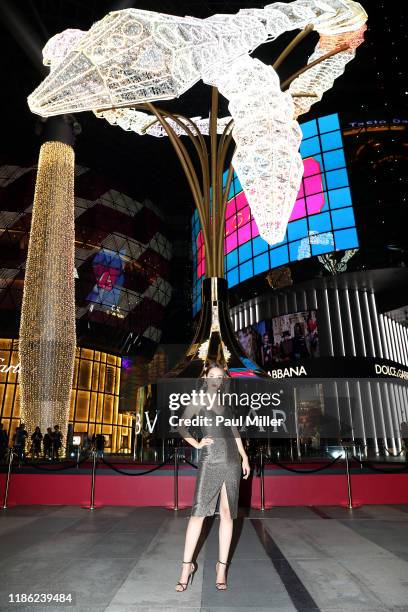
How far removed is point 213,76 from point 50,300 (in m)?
13.4

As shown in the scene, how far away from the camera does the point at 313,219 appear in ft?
85.0

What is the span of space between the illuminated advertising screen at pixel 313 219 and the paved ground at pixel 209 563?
1902cm

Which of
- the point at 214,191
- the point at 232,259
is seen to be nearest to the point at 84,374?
the point at 232,259

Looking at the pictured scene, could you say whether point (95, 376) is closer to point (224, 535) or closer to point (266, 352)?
point (266, 352)

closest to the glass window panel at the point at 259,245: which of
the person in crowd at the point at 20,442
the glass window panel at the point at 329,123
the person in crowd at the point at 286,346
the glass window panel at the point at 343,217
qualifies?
the glass window panel at the point at 343,217

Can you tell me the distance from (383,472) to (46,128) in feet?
63.2

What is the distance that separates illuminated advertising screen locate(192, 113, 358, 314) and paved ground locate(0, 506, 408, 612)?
1902cm

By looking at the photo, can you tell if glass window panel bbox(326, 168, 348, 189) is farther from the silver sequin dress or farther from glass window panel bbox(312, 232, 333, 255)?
the silver sequin dress

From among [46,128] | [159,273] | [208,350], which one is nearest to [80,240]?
[159,273]

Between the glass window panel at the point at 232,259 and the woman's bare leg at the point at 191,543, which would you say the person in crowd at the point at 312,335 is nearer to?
the glass window panel at the point at 232,259

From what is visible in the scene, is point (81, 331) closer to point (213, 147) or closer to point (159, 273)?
point (159, 273)

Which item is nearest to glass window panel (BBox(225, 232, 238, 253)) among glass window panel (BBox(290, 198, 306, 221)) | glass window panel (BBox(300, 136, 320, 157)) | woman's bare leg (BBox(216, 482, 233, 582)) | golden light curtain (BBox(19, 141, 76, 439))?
glass window panel (BBox(290, 198, 306, 221))

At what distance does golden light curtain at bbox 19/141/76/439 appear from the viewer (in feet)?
57.1

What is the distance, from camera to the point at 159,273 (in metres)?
41.7
